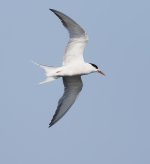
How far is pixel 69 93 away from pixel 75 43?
196cm

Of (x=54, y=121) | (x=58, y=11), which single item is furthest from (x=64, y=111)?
(x=58, y=11)

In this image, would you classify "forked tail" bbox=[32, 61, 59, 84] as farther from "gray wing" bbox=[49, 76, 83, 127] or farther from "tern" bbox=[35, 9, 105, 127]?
"gray wing" bbox=[49, 76, 83, 127]

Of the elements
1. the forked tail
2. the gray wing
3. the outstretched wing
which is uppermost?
the outstretched wing

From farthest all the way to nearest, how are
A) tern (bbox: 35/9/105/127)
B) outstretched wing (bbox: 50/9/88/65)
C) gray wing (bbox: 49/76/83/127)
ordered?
gray wing (bbox: 49/76/83/127)
tern (bbox: 35/9/105/127)
outstretched wing (bbox: 50/9/88/65)

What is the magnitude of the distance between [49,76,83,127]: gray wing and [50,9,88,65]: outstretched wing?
3.27 feet

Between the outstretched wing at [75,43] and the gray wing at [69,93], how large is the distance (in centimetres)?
100

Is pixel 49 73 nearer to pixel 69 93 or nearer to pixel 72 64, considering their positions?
pixel 72 64

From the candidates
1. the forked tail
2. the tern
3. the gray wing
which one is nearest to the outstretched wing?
the tern

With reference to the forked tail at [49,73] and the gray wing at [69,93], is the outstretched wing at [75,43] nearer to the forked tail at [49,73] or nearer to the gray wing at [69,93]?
the forked tail at [49,73]

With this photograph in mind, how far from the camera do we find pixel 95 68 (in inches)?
859

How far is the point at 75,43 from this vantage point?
70.6 feet

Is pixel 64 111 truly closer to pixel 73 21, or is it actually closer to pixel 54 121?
pixel 54 121

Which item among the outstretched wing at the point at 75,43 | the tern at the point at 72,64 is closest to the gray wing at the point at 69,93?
the tern at the point at 72,64

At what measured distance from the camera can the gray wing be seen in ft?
72.8
